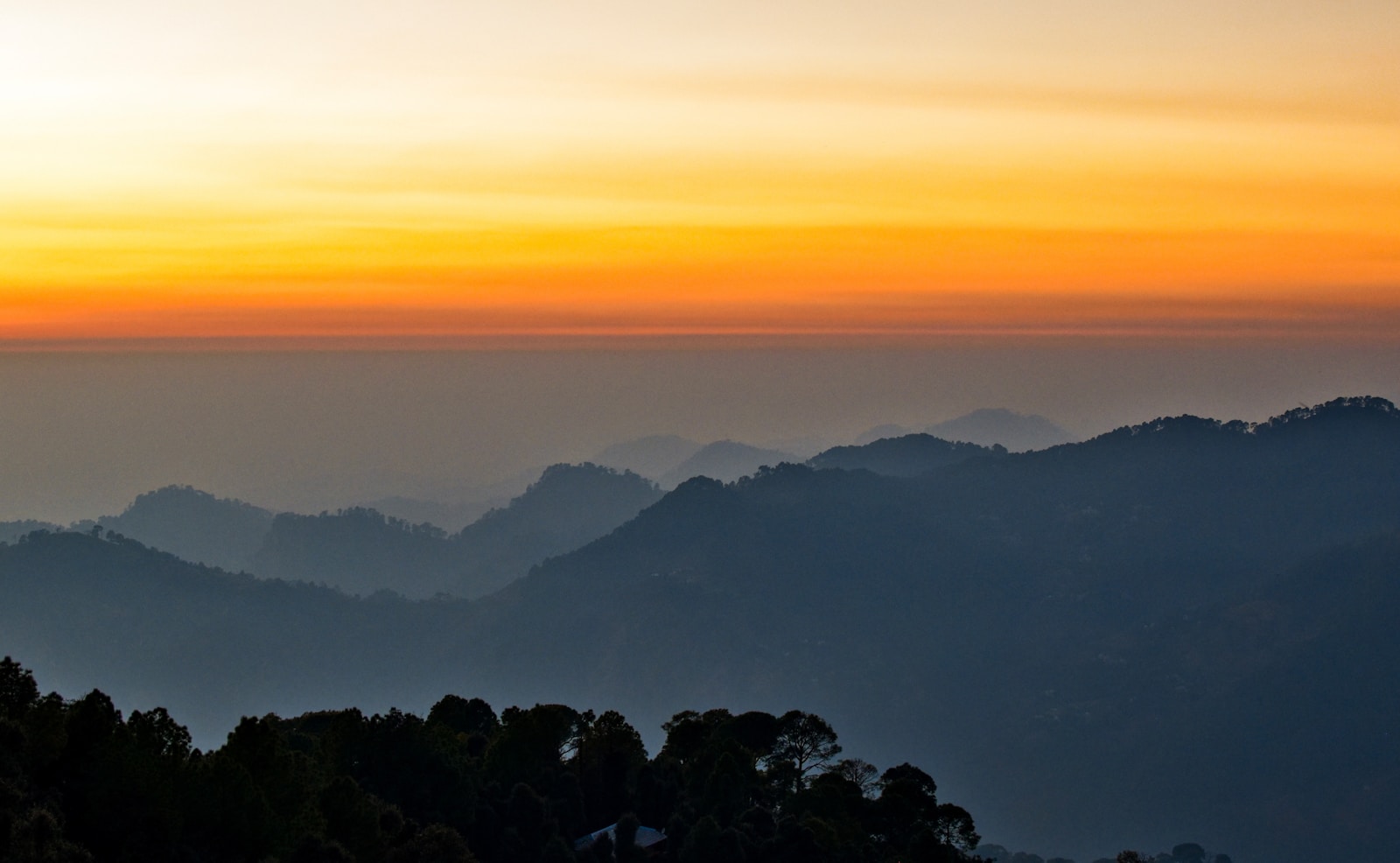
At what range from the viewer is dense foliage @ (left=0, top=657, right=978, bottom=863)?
36.8 m

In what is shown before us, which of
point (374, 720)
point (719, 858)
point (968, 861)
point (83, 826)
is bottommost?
point (968, 861)

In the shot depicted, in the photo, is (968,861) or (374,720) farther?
(968,861)

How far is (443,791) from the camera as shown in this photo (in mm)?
54438

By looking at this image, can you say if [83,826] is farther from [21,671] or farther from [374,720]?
[374,720]

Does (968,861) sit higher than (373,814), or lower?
lower

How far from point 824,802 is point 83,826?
35.2 meters

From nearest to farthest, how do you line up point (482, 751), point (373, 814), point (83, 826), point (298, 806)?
point (83, 826), point (298, 806), point (373, 814), point (482, 751)

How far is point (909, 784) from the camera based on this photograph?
67.2 m

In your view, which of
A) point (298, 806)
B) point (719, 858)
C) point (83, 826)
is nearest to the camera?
point (83, 826)

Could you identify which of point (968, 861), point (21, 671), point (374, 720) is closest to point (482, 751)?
point (374, 720)

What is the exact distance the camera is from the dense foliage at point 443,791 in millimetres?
36750

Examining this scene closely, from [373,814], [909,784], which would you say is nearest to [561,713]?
[909,784]

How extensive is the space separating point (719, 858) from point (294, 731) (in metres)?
22.2

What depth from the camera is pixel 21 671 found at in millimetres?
42531
